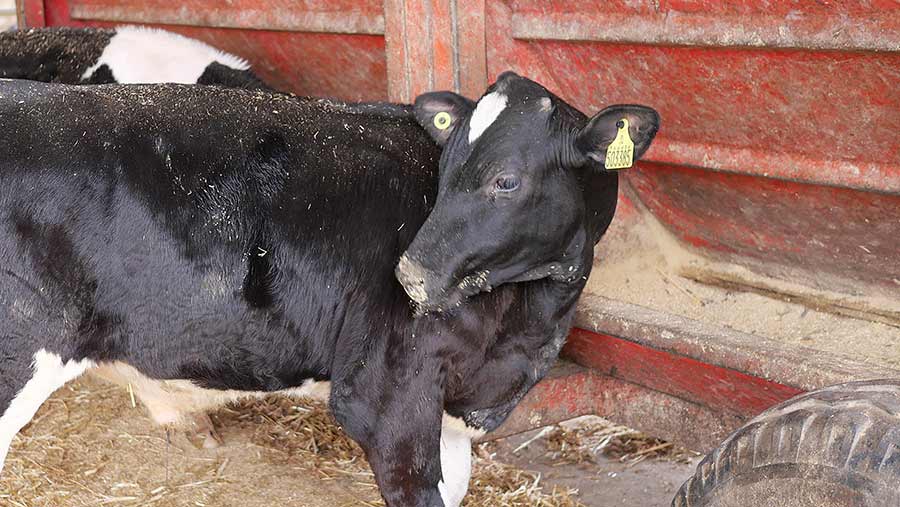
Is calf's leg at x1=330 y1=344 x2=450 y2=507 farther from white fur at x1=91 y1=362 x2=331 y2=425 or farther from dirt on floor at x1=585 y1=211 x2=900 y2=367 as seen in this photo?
dirt on floor at x1=585 y1=211 x2=900 y2=367

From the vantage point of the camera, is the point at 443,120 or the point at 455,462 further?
the point at 455,462

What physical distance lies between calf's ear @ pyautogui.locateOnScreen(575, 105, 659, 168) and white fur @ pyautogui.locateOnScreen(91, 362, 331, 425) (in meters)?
1.12

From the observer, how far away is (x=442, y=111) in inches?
132

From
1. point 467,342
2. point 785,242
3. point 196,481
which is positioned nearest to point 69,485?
point 196,481

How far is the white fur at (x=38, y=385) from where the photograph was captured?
3053 millimetres

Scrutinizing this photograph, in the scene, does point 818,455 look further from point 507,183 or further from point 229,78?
point 229,78

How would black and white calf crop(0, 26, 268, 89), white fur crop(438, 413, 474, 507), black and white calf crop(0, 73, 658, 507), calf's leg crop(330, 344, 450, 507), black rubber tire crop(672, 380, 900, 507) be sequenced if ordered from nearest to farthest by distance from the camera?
black rubber tire crop(672, 380, 900, 507) < black and white calf crop(0, 73, 658, 507) < calf's leg crop(330, 344, 450, 507) < white fur crop(438, 413, 474, 507) < black and white calf crop(0, 26, 268, 89)

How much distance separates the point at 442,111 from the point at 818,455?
1582mm

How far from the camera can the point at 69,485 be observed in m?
4.34

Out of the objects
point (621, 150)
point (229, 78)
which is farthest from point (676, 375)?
point (229, 78)

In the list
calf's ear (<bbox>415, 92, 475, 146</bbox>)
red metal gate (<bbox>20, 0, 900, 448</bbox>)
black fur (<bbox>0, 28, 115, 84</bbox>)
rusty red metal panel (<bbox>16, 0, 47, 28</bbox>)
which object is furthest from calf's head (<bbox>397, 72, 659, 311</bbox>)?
rusty red metal panel (<bbox>16, 0, 47, 28</bbox>)

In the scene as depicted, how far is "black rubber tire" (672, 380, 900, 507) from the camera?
229cm

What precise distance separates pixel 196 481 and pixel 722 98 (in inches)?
104

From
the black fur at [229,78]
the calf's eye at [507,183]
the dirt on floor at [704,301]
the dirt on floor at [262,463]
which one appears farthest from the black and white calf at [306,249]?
the black fur at [229,78]
